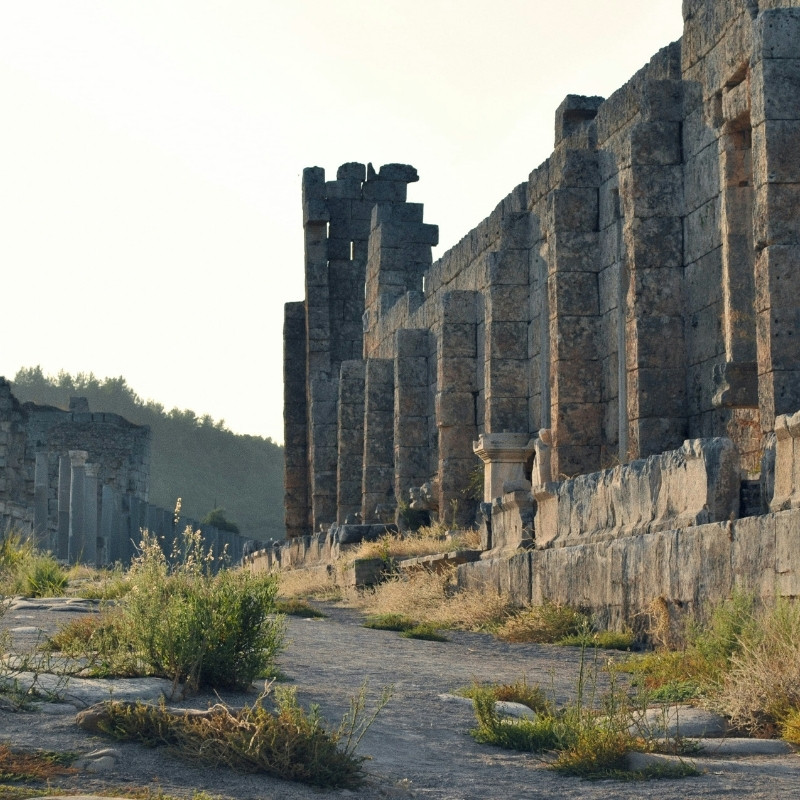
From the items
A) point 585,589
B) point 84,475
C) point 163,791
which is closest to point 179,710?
point 163,791

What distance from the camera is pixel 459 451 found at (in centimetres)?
2039

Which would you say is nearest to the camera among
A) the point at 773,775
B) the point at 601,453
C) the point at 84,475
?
the point at 773,775

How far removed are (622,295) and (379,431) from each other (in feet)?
30.9

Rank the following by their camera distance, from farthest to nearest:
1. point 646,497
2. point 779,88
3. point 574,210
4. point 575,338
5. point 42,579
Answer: point 574,210
point 575,338
point 42,579
point 779,88
point 646,497

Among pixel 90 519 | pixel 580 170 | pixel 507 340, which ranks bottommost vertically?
pixel 90 519

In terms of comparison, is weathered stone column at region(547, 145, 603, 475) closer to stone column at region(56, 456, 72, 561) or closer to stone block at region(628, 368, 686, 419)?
stone block at region(628, 368, 686, 419)

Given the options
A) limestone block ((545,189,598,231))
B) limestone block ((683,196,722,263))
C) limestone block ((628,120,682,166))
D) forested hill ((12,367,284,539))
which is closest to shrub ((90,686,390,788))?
limestone block ((683,196,722,263))

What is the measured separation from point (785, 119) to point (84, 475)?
25.5 meters

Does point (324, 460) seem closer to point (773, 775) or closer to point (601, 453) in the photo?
point (601, 453)

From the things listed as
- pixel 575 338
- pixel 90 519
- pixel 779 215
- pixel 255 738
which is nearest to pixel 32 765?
pixel 255 738

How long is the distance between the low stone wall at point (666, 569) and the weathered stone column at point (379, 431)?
11.3 metres

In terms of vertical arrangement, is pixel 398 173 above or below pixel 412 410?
above

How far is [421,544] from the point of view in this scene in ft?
57.4

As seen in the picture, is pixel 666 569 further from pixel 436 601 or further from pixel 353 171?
pixel 353 171
